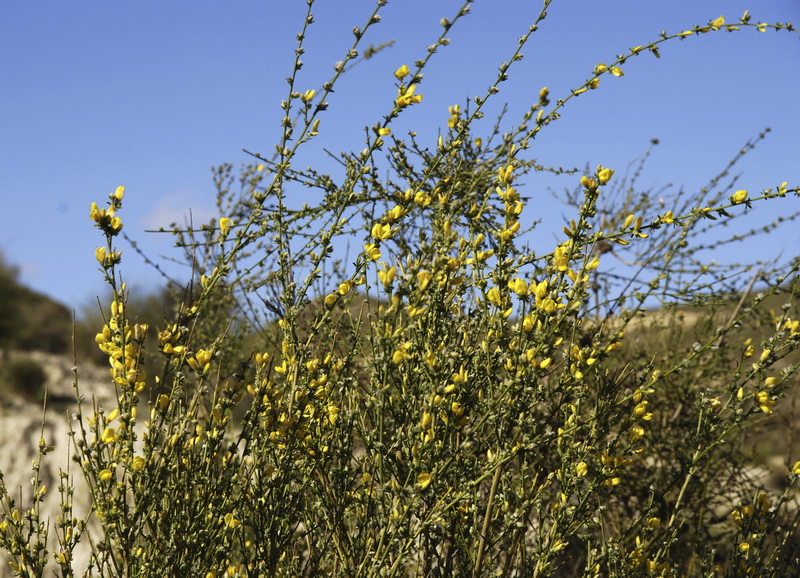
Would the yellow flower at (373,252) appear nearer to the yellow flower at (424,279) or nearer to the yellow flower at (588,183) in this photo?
the yellow flower at (424,279)

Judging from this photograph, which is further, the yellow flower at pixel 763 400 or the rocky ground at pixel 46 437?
the rocky ground at pixel 46 437

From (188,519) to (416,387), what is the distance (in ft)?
2.94

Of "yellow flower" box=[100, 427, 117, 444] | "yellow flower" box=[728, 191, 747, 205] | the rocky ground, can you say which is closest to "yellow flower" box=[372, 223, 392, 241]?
"yellow flower" box=[100, 427, 117, 444]

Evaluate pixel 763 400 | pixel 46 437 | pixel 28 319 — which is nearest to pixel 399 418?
pixel 763 400

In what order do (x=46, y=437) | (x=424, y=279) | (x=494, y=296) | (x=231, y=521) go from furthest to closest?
1. (x=46, y=437)
2. (x=231, y=521)
3. (x=494, y=296)
4. (x=424, y=279)

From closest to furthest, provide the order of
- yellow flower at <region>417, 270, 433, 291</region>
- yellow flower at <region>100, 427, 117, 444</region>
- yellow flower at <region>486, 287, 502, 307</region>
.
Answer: yellow flower at <region>417, 270, 433, 291</region> → yellow flower at <region>100, 427, 117, 444</region> → yellow flower at <region>486, 287, 502, 307</region>

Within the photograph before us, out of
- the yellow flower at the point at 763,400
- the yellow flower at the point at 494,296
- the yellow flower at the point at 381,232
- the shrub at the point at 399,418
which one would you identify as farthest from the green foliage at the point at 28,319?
the yellow flower at the point at 763,400

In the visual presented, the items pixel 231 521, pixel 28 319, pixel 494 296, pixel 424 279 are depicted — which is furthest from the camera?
pixel 28 319

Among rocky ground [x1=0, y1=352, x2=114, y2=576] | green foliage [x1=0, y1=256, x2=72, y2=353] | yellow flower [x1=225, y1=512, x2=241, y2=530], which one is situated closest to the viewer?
yellow flower [x1=225, y1=512, x2=241, y2=530]

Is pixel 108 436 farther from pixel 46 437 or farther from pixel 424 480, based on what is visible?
pixel 46 437

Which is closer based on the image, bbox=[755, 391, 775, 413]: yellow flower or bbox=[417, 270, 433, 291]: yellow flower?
bbox=[417, 270, 433, 291]: yellow flower

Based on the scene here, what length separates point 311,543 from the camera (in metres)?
2.65

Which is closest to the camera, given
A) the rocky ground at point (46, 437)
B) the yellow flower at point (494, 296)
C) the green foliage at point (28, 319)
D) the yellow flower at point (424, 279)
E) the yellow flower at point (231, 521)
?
the yellow flower at point (424, 279)

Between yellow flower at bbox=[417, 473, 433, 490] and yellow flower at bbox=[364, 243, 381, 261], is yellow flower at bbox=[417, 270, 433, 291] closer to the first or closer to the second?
Answer: yellow flower at bbox=[364, 243, 381, 261]
